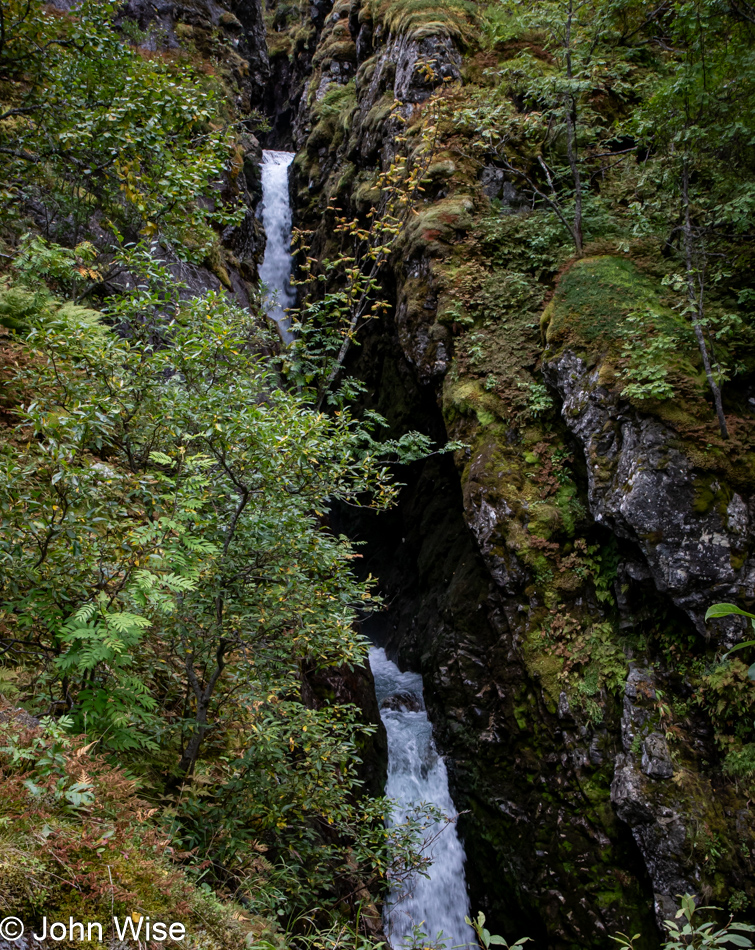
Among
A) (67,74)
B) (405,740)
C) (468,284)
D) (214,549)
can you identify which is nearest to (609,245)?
(468,284)

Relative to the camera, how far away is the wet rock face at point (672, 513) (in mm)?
5973

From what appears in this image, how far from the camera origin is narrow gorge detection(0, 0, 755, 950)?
3.40 meters

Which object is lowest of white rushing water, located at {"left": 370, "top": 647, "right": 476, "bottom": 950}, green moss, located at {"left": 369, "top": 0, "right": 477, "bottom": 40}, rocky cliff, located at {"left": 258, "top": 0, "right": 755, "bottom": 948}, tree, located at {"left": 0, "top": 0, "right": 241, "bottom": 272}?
white rushing water, located at {"left": 370, "top": 647, "right": 476, "bottom": 950}

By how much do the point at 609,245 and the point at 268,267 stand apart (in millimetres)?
12379

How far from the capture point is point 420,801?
22.0 feet

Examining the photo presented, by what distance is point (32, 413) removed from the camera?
9.21 feet

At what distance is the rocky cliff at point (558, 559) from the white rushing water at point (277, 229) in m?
6.32

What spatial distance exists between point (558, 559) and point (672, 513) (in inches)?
78.2

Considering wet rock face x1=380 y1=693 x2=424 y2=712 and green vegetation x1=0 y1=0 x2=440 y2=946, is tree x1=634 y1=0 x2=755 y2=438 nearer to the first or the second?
green vegetation x1=0 y1=0 x2=440 y2=946

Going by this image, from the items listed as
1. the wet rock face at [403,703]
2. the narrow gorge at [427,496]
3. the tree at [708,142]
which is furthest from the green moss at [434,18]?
the wet rock face at [403,703]

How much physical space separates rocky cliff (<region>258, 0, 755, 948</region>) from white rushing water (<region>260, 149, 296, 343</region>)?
249 inches

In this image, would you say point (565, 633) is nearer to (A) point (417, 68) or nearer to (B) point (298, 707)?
(B) point (298, 707)

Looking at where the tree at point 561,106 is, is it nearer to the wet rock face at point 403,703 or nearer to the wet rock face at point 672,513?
the wet rock face at point 672,513

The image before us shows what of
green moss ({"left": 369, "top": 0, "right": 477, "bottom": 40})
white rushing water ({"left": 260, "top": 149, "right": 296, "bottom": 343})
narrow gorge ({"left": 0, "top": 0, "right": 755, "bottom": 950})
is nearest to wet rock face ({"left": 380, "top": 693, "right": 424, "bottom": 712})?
narrow gorge ({"left": 0, "top": 0, "right": 755, "bottom": 950})
